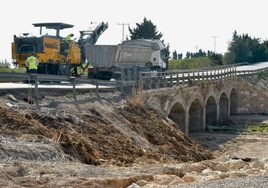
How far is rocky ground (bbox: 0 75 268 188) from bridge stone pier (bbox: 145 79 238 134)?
453cm

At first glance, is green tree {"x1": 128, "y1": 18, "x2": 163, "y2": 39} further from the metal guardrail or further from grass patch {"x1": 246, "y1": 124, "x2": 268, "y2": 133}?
grass patch {"x1": 246, "y1": 124, "x2": 268, "y2": 133}

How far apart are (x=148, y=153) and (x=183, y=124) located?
57.2 ft

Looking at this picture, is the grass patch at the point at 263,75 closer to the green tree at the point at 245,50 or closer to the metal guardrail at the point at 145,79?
the metal guardrail at the point at 145,79

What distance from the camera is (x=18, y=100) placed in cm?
1795

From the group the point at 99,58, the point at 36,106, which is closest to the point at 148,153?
the point at 36,106

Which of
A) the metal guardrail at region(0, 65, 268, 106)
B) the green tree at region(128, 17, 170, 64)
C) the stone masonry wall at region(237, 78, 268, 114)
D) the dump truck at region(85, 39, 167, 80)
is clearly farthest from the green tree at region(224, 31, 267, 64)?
the dump truck at region(85, 39, 167, 80)

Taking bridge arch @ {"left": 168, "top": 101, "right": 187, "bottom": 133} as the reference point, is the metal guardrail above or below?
above

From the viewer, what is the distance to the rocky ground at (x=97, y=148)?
11.7 m

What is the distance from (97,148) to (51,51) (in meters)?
15.2

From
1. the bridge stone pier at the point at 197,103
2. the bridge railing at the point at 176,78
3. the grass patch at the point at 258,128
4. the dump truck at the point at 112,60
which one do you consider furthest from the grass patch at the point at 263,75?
the dump truck at the point at 112,60

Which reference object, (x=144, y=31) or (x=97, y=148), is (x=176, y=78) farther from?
(x=144, y=31)

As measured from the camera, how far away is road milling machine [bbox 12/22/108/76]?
96.7ft

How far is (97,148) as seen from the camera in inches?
631

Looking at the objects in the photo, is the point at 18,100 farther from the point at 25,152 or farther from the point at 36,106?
the point at 25,152
